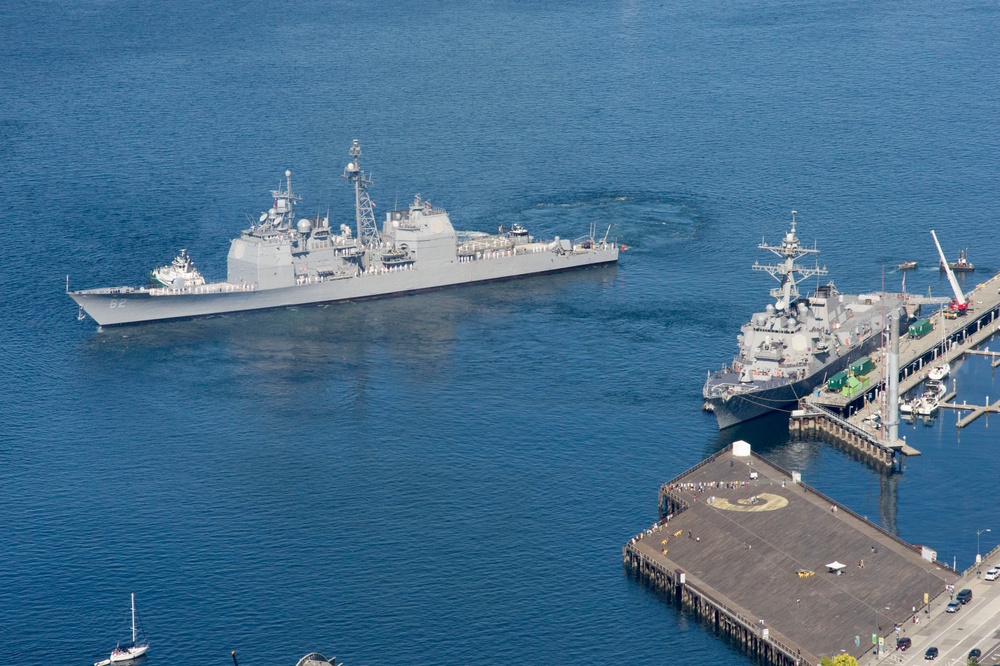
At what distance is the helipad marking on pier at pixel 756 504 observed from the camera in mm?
162000

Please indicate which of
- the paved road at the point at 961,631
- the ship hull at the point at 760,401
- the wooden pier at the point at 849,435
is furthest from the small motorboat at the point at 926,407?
the paved road at the point at 961,631

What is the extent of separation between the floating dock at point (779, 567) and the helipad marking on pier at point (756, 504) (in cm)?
10

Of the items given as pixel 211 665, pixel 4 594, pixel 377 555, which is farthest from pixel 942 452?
pixel 4 594

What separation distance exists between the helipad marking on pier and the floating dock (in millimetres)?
99

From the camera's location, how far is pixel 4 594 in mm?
152750

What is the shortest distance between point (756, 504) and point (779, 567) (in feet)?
43.2

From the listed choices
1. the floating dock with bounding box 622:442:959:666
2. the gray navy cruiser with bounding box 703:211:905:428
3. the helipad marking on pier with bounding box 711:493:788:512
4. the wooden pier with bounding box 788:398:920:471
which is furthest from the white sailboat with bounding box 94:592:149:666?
the wooden pier with bounding box 788:398:920:471

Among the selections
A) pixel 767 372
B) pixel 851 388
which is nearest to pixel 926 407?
pixel 851 388

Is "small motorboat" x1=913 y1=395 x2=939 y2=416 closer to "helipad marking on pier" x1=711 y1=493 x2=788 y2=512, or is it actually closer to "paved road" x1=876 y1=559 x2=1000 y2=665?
"helipad marking on pier" x1=711 y1=493 x2=788 y2=512

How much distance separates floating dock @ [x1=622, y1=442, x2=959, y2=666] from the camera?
141 m

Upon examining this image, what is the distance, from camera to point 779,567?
150 meters

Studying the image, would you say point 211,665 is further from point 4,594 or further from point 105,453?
point 105,453

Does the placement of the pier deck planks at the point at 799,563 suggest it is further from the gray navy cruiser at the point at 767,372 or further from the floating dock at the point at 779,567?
the gray navy cruiser at the point at 767,372

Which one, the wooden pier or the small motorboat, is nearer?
the wooden pier
